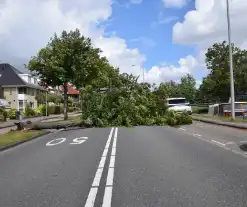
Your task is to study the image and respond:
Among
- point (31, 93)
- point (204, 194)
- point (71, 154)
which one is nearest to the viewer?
point (204, 194)

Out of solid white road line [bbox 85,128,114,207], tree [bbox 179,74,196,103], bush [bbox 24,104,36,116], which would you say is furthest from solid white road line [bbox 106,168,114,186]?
tree [bbox 179,74,196,103]

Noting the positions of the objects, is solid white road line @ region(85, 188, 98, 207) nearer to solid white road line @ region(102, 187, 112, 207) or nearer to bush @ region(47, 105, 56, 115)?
solid white road line @ region(102, 187, 112, 207)

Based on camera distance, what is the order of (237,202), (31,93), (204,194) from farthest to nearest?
(31,93) < (204,194) < (237,202)

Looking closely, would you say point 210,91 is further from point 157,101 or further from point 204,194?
point 204,194

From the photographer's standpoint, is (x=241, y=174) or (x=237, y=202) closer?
(x=237, y=202)

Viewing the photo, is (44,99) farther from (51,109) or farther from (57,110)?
(51,109)

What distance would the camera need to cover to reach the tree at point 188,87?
12902cm

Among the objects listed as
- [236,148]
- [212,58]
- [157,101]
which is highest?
[212,58]

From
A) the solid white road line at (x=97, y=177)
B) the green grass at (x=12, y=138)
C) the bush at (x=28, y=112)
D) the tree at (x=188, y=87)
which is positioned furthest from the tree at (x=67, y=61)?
the tree at (x=188, y=87)

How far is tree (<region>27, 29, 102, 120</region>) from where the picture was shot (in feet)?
128

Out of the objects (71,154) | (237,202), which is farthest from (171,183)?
(71,154)

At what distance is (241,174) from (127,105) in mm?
20481

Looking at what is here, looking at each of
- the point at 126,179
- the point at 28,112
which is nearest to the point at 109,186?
the point at 126,179

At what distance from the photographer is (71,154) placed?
40.4 ft
